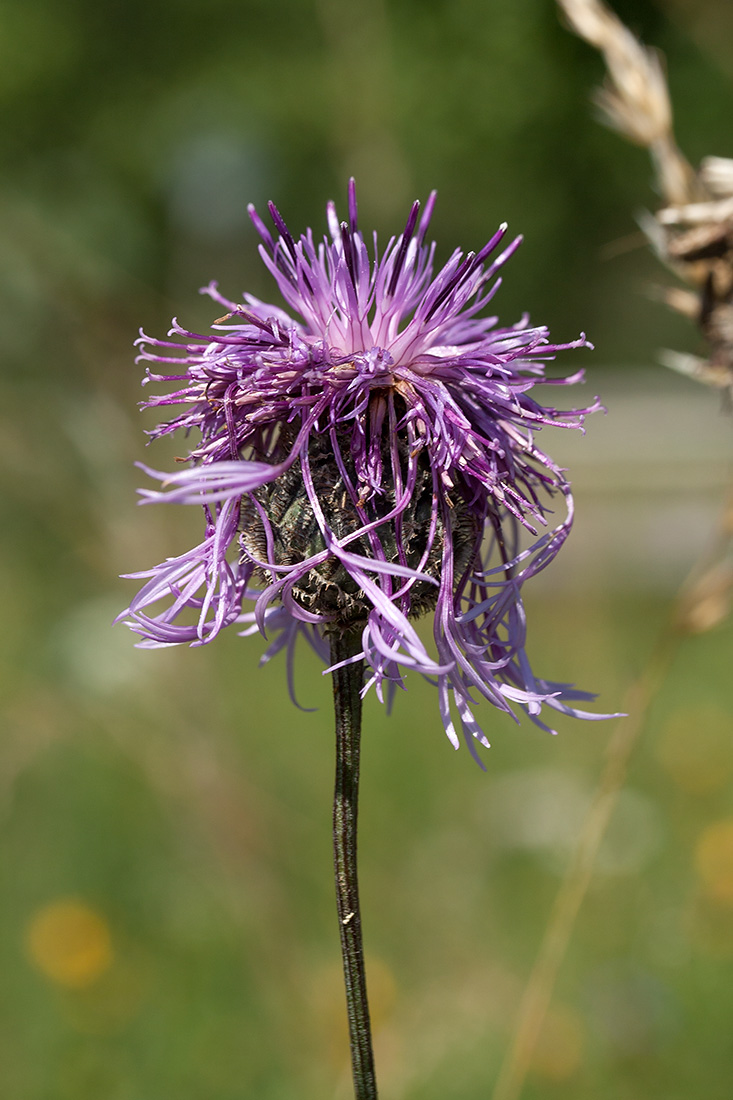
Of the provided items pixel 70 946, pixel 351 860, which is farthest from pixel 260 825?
pixel 351 860

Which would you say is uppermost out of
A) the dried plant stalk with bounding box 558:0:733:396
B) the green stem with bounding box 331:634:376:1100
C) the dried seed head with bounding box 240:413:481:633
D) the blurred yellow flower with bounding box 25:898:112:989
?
the dried plant stalk with bounding box 558:0:733:396

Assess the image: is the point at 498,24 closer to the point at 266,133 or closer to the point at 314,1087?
the point at 266,133

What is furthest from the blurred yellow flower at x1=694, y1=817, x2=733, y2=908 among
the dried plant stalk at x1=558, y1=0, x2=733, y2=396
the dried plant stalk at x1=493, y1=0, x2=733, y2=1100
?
the dried plant stalk at x1=558, y1=0, x2=733, y2=396

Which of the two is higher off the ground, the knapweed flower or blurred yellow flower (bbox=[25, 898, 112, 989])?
the knapweed flower

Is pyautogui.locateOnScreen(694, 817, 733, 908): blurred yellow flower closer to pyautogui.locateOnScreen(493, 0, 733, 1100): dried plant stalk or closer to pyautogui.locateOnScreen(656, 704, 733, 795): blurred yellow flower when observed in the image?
pyautogui.locateOnScreen(656, 704, 733, 795): blurred yellow flower

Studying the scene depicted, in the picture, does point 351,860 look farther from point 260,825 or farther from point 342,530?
point 260,825

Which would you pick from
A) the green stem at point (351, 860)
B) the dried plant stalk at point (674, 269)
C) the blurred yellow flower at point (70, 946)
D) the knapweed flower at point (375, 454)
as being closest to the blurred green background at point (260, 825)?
the blurred yellow flower at point (70, 946)
